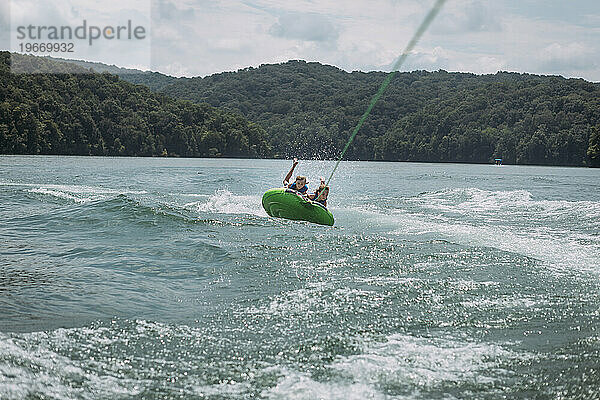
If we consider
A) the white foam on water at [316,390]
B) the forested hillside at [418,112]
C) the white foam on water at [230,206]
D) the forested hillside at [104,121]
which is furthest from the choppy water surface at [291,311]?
the forested hillside at [418,112]

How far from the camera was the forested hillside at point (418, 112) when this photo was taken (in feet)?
250

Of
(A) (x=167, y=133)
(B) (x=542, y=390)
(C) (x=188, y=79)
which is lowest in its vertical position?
(B) (x=542, y=390)

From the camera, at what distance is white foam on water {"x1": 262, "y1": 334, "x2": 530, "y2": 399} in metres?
4.16

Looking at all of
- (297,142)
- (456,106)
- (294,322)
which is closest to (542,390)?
(294,322)

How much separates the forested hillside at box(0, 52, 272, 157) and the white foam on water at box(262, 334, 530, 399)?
60729mm

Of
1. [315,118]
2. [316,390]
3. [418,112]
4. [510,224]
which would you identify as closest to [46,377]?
[316,390]

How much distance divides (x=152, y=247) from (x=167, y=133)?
7689cm

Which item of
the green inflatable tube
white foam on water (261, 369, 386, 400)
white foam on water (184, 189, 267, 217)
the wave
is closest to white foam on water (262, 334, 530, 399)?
white foam on water (261, 369, 386, 400)

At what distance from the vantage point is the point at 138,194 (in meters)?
20.3

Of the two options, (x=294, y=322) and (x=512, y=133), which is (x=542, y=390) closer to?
(x=294, y=322)

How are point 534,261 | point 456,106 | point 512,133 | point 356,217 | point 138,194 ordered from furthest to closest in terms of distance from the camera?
point 456,106
point 512,133
point 138,194
point 356,217
point 534,261

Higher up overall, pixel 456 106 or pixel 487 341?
pixel 456 106

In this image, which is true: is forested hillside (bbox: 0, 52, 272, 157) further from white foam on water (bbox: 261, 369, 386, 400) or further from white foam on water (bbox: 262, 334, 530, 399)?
white foam on water (bbox: 261, 369, 386, 400)

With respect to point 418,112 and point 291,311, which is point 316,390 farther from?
point 418,112
